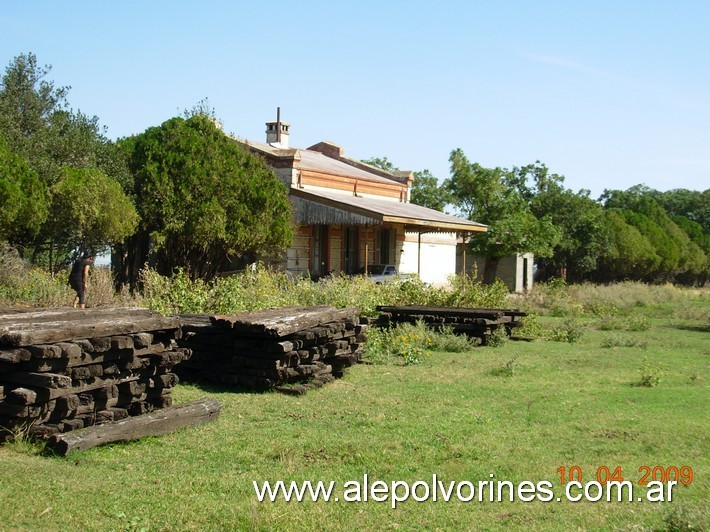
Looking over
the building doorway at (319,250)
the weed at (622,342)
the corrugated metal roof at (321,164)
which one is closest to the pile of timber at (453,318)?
the weed at (622,342)

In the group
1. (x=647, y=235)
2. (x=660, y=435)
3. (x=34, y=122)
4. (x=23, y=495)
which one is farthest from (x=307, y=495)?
(x=647, y=235)

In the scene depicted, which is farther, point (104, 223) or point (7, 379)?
point (104, 223)

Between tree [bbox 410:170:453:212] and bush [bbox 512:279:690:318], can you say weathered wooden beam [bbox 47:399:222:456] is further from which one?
tree [bbox 410:170:453:212]

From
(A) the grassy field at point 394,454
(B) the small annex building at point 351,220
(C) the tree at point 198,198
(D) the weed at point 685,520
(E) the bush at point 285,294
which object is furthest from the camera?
(B) the small annex building at point 351,220

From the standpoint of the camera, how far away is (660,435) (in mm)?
8414

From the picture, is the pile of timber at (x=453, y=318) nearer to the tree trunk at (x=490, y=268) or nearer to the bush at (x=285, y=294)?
the bush at (x=285, y=294)

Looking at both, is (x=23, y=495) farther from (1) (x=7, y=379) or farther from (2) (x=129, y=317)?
(2) (x=129, y=317)

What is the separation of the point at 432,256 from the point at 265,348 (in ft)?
89.3

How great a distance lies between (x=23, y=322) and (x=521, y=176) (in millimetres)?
46940

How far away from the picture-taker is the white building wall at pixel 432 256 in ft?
117

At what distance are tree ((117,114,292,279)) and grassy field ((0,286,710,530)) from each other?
36.9ft

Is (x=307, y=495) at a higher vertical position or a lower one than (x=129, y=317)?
Answer: lower

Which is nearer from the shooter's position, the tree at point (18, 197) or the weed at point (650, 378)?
the weed at point (650, 378)

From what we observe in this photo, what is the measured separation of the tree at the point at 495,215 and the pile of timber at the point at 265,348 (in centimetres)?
2746
